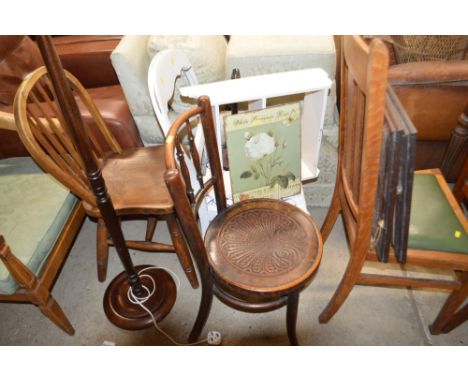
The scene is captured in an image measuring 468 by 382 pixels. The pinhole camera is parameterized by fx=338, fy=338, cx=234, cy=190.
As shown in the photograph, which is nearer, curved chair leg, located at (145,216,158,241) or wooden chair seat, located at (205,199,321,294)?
wooden chair seat, located at (205,199,321,294)

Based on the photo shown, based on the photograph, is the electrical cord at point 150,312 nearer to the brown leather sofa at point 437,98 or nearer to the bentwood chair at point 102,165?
the bentwood chair at point 102,165

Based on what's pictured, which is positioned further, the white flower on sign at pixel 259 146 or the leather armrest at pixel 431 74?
the leather armrest at pixel 431 74

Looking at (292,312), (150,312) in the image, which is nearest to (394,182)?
(292,312)

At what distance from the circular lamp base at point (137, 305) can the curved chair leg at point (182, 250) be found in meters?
0.11

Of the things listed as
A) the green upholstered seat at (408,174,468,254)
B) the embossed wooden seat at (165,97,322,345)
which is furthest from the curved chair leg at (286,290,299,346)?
the green upholstered seat at (408,174,468,254)

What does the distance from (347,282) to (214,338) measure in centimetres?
64

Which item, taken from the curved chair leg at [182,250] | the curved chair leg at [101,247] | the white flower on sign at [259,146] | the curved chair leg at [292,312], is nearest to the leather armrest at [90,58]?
the curved chair leg at [101,247]

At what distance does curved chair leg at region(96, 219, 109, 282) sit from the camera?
5.46 ft

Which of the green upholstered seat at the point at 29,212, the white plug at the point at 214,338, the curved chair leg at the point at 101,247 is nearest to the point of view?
the green upholstered seat at the point at 29,212

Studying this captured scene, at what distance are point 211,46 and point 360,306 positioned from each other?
148cm

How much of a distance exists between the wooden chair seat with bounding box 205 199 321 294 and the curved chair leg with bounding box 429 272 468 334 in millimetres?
587

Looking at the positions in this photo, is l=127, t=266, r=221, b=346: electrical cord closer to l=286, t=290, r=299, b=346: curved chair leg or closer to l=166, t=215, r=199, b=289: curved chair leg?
l=166, t=215, r=199, b=289: curved chair leg

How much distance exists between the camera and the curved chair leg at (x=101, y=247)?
5.46 feet

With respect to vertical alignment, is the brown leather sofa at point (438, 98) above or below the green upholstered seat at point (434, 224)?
above
